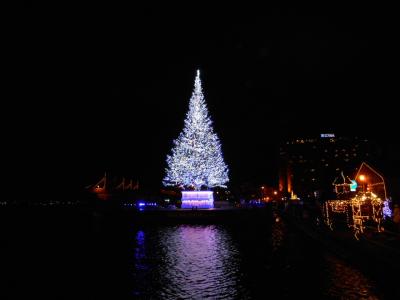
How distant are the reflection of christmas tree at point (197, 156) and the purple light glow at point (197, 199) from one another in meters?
0.70

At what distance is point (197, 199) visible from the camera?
35656 millimetres

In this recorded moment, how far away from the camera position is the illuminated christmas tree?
3481 cm

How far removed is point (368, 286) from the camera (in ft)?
24.3

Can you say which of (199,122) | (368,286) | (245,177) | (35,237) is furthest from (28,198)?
(368,286)

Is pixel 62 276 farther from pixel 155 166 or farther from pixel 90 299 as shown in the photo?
pixel 155 166

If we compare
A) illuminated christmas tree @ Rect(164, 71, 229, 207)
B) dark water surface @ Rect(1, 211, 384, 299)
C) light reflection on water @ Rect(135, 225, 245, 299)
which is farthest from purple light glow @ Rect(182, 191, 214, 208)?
light reflection on water @ Rect(135, 225, 245, 299)

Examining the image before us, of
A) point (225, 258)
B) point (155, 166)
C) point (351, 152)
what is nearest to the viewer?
point (225, 258)

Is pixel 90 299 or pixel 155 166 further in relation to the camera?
pixel 155 166

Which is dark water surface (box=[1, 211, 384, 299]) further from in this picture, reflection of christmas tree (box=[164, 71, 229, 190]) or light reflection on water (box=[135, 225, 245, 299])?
reflection of christmas tree (box=[164, 71, 229, 190])

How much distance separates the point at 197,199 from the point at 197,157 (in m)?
4.13

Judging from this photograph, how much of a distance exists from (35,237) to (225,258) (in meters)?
9.59

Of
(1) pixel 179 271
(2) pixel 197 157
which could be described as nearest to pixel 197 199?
(2) pixel 197 157

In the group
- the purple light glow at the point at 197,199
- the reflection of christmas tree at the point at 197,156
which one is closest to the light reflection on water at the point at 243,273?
the reflection of christmas tree at the point at 197,156

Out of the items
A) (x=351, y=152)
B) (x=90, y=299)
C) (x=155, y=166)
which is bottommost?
(x=90, y=299)
